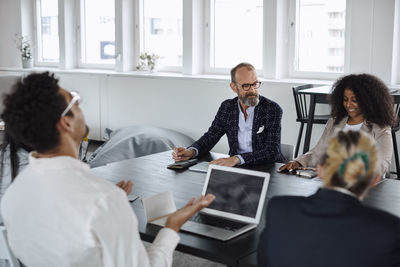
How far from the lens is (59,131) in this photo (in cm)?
174

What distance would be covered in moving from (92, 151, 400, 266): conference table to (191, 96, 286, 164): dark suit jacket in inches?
5.8

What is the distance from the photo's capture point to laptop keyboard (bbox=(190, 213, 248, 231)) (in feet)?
7.16

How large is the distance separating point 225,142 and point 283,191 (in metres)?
3.86

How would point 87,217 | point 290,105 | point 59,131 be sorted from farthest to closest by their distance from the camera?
1. point 290,105
2. point 59,131
3. point 87,217

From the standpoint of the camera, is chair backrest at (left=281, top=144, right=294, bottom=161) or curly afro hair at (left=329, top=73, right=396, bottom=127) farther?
chair backrest at (left=281, top=144, right=294, bottom=161)

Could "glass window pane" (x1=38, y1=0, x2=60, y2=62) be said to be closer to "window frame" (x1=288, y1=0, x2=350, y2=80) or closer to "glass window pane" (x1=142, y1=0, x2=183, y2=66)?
"glass window pane" (x1=142, y1=0, x2=183, y2=66)

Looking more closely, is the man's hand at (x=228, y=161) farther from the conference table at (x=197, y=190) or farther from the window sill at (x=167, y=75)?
the window sill at (x=167, y=75)

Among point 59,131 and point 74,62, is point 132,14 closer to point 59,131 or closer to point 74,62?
point 74,62

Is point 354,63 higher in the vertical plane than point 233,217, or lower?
higher

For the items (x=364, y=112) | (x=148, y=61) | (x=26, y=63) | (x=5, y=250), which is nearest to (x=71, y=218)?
(x=5, y=250)

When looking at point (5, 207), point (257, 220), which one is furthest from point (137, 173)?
point (5, 207)

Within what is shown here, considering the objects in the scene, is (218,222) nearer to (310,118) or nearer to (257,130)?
(257,130)

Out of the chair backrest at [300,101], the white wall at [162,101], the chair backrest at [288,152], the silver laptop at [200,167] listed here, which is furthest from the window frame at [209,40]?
the silver laptop at [200,167]

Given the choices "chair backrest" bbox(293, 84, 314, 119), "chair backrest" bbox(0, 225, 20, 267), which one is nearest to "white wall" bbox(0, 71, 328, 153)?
"chair backrest" bbox(293, 84, 314, 119)
